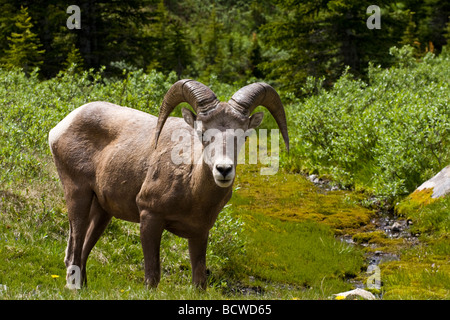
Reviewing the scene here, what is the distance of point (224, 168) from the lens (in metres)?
4.96

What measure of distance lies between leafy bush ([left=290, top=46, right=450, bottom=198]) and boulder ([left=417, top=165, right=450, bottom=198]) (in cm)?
40

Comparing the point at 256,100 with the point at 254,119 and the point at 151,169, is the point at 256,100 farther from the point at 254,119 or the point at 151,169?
the point at 151,169

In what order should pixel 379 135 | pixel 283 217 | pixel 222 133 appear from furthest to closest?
pixel 379 135
pixel 283 217
pixel 222 133

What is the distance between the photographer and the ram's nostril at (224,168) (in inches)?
195

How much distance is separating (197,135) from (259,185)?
313 inches

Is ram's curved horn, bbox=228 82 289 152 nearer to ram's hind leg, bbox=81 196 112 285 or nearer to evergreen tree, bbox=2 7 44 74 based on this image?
ram's hind leg, bbox=81 196 112 285

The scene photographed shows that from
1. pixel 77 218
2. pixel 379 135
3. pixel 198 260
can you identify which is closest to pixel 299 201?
pixel 379 135

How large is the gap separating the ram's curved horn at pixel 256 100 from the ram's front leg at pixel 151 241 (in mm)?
1497

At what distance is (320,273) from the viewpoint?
8680 millimetres

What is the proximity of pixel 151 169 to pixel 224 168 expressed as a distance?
49.4 inches

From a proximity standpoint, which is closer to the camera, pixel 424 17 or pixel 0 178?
pixel 0 178

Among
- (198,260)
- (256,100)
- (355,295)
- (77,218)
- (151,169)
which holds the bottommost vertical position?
(355,295)

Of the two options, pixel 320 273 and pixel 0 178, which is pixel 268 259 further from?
pixel 0 178

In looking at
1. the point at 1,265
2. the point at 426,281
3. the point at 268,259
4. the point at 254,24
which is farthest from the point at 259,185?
the point at 254,24
